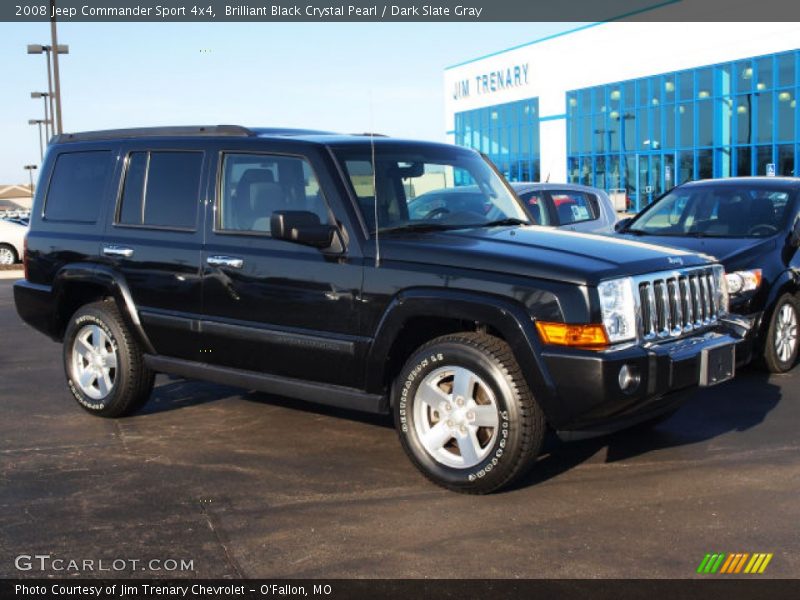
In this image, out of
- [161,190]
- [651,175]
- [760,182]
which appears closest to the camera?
[161,190]

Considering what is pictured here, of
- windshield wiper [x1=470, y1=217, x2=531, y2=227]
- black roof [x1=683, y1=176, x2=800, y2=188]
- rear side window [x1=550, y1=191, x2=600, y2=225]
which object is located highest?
black roof [x1=683, y1=176, x2=800, y2=188]

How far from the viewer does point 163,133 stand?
22.1 ft

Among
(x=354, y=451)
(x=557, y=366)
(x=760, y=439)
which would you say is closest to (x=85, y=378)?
(x=354, y=451)

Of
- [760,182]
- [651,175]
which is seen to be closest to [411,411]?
[760,182]

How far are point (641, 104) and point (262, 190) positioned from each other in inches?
1430

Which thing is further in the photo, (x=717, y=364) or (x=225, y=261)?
(x=225, y=261)

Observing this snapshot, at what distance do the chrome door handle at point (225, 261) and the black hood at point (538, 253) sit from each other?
1.02m

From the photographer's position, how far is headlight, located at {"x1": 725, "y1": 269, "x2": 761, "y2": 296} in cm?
784

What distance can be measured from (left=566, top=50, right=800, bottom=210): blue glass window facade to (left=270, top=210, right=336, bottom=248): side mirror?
99.3 ft

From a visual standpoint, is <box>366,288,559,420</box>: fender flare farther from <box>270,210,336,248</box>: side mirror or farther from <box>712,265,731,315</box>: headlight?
<box>712,265,731,315</box>: headlight

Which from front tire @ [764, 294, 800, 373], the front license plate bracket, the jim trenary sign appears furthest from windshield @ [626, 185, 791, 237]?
the jim trenary sign

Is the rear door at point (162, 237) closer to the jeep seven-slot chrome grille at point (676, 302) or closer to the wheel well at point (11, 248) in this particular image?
the jeep seven-slot chrome grille at point (676, 302)

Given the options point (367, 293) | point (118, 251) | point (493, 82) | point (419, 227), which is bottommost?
point (367, 293)

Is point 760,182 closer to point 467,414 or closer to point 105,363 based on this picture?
point 467,414
